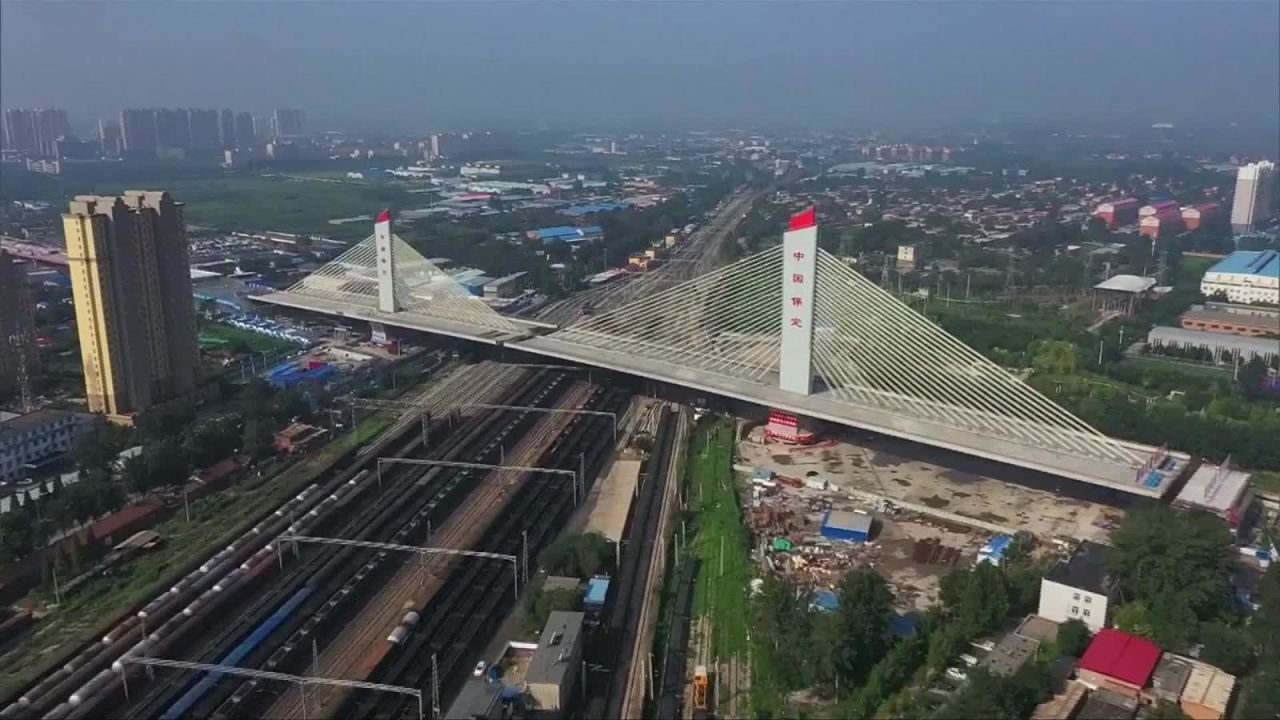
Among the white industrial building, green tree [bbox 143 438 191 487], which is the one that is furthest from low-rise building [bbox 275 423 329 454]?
the white industrial building

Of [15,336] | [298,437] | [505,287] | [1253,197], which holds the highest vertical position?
[1253,197]

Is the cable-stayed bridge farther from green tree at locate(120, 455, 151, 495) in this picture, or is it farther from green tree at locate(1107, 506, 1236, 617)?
green tree at locate(120, 455, 151, 495)

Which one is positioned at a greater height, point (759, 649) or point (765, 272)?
point (765, 272)

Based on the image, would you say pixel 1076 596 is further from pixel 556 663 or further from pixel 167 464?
pixel 167 464

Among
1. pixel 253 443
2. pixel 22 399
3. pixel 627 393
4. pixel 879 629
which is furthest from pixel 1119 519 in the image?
pixel 22 399

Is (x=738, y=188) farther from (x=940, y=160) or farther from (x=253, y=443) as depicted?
(x=253, y=443)

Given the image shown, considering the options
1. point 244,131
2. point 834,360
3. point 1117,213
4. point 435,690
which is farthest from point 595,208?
point 244,131
